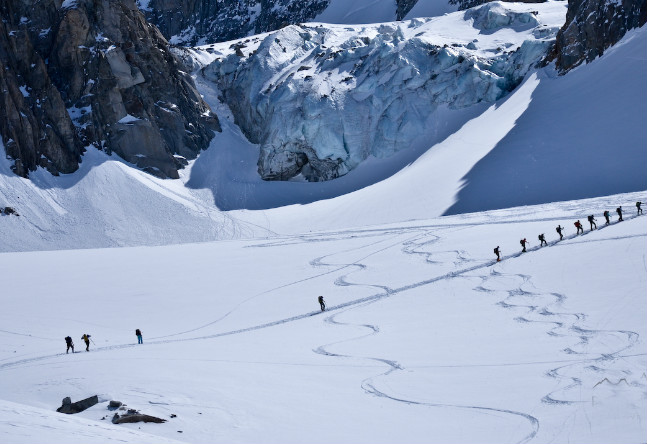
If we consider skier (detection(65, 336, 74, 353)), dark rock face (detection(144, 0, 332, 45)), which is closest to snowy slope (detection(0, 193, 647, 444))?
skier (detection(65, 336, 74, 353))

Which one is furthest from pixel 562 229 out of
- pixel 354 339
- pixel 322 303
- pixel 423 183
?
pixel 423 183

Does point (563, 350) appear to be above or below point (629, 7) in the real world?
below

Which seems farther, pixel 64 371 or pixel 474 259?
pixel 474 259

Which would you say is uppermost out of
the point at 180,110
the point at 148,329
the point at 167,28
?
the point at 167,28

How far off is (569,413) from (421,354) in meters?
5.98

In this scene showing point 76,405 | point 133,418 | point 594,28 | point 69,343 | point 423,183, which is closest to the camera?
point 133,418

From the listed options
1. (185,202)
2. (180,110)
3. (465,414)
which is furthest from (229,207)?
(465,414)

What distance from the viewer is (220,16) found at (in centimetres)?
12162

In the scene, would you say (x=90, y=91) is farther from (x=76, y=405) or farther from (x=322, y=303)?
(x=76, y=405)

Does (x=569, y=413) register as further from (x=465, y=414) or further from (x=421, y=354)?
(x=421, y=354)

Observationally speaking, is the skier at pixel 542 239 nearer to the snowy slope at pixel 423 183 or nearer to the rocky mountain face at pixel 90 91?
the snowy slope at pixel 423 183

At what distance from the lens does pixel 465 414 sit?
45.0ft

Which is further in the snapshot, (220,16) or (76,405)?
(220,16)

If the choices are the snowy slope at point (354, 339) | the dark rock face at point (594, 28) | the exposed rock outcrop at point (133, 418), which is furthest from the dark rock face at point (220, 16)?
the exposed rock outcrop at point (133, 418)
